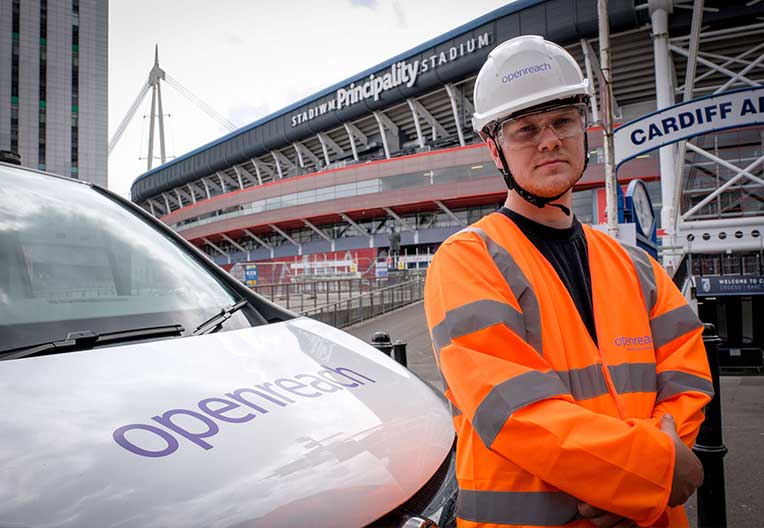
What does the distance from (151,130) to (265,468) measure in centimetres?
6955

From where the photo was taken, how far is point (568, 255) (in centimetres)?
146

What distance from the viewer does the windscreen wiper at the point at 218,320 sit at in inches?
70.4

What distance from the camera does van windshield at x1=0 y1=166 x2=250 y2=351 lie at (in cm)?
157

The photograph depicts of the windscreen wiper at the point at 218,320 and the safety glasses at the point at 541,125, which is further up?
the safety glasses at the point at 541,125

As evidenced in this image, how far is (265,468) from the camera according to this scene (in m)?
1.08

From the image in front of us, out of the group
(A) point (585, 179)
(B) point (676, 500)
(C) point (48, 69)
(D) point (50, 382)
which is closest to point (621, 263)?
(B) point (676, 500)

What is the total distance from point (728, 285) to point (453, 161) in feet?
76.6

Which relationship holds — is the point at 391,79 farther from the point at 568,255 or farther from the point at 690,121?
the point at 568,255

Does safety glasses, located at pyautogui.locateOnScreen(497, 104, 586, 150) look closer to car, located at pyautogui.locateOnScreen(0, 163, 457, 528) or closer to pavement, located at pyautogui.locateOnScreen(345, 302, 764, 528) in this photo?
car, located at pyautogui.locateOnScreen(0, 163, 457, 528)

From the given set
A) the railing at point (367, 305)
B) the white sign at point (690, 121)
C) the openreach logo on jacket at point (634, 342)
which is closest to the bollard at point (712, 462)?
the openreach logo on jacket at point (634, 342)

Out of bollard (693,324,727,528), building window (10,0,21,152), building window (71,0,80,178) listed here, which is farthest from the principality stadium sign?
bollard (693,324,727,528)

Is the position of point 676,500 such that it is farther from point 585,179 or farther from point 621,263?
point 585,179

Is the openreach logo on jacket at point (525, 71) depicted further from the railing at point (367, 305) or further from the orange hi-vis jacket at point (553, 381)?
the railing at point (367, 305)

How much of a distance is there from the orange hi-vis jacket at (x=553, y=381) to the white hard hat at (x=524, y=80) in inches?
13.2
